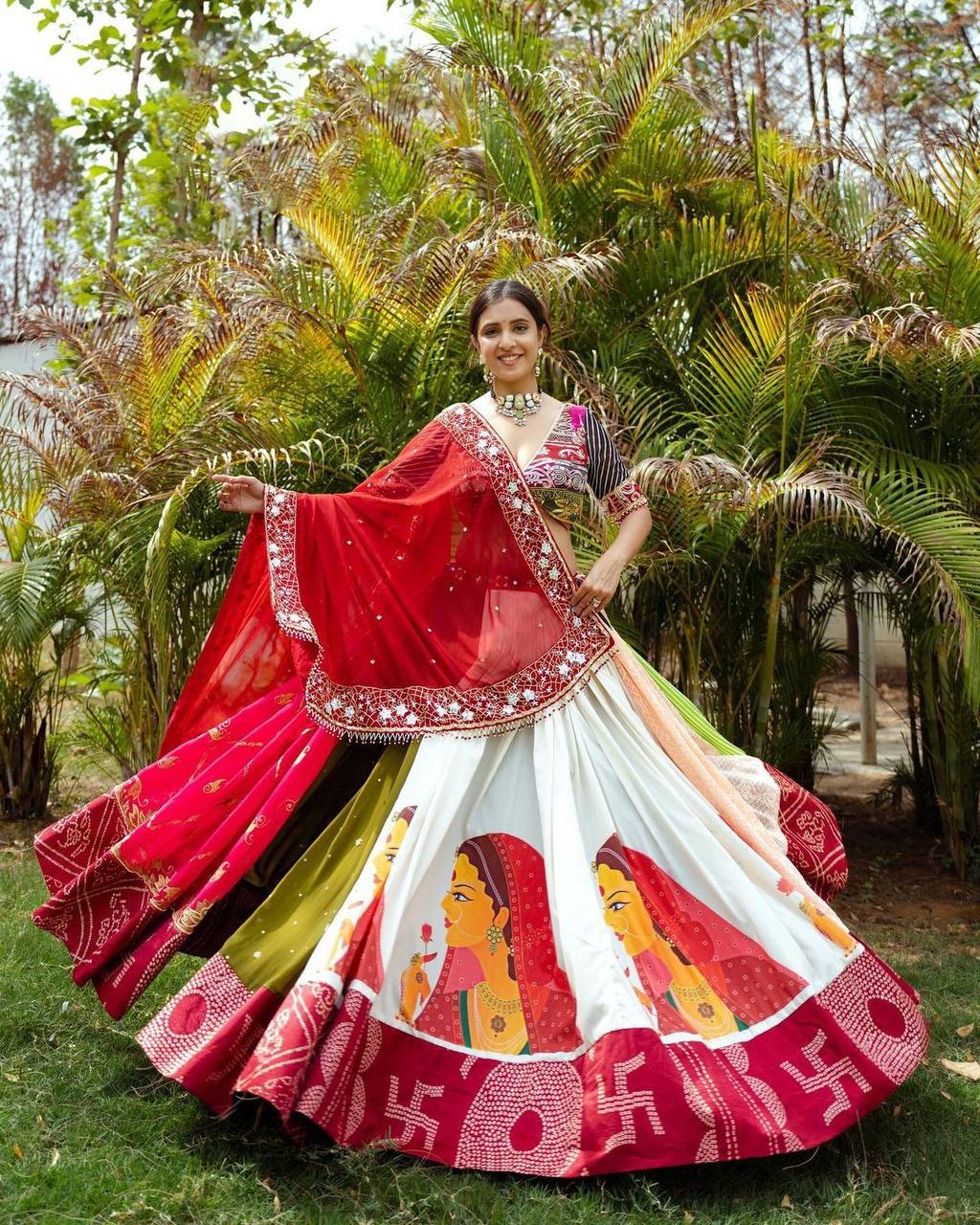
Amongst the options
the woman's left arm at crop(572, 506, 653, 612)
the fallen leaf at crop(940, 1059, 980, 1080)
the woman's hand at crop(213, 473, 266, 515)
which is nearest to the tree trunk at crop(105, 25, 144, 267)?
the woman's hand at crop(213, 473, 266, 515)

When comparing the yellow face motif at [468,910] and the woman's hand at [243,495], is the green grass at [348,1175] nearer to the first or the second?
the yellow face motif at [468,910]

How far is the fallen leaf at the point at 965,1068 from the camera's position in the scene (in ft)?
10.2

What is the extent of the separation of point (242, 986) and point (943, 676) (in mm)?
3204

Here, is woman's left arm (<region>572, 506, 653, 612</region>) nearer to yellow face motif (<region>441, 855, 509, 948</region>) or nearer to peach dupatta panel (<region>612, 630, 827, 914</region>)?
peach dupatta panel (<region>612, 630, 827, 914</region>)

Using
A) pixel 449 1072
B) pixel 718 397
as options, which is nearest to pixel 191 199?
pixel 718 397

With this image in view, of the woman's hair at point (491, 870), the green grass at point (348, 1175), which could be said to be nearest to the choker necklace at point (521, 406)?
the woman's hair at point (491, 870)

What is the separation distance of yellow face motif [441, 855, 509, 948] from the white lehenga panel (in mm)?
18

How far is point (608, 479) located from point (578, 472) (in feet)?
0.42

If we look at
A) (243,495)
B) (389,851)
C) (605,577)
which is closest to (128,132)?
→ (243,495)

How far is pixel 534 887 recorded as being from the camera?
279cm

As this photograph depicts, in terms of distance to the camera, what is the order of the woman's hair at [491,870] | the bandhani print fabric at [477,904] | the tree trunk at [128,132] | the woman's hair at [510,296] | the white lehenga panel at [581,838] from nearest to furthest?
the bandhani print fabric at [477,904], the white lehenga panel at [581,838], the woman's hair at [491,870], the woman's hair at [510,296], the tree trunk at [128,132]

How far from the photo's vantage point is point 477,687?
2979 millimetres

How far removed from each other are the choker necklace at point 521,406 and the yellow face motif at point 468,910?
1144 mm

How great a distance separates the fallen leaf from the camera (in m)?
3.10
